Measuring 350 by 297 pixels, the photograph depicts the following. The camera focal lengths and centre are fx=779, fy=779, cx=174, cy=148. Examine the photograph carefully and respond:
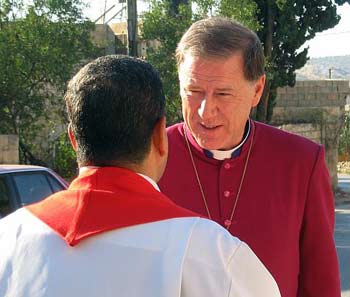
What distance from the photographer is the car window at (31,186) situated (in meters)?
7.29

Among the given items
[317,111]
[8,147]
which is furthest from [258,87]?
[317,111]

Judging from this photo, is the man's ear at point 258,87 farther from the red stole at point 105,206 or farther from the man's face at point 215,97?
the red stole at point 105,206

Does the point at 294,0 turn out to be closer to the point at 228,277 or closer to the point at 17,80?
the point at 17,80

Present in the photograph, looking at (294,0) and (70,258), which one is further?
(294,0)

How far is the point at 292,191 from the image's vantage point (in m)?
2.61

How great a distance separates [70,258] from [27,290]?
12cm

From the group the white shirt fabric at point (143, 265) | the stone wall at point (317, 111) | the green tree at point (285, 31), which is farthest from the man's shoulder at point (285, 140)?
the stone wall at point (317, 111)

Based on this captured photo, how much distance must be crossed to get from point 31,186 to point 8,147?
5.59 meters

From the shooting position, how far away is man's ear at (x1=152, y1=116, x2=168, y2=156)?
1806 millimetres

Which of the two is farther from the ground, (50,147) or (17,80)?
(17,80)

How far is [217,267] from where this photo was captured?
1593mm

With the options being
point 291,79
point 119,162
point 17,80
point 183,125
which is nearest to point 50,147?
point 17,80

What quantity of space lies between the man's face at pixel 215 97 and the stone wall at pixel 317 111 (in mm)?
16153

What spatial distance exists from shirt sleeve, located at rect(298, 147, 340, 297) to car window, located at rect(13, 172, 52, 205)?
4934mm
